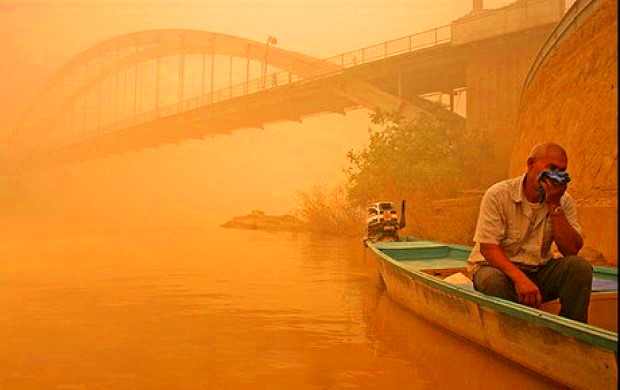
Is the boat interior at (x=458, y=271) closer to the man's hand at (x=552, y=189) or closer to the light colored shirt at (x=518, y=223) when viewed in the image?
the light colored shirt at (x=518, y=223)

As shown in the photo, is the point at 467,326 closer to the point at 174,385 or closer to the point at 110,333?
the point at 174,385

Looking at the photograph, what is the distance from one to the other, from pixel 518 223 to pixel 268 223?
2349 centimetres

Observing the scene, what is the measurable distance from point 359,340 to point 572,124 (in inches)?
285

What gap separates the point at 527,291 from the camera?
3.78 meters

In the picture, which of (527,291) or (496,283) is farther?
(496,283)

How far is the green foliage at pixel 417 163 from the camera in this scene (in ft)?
59.3

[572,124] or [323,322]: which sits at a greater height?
[572,124]

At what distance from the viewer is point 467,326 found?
189 inches

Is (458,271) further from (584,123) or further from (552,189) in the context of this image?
(584,123)

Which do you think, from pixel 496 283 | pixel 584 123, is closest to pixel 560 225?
pixel 496 283

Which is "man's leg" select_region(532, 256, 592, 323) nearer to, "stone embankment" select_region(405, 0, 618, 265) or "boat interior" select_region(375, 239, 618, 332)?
"boat interior" select_region(375, 239, 618, 332)

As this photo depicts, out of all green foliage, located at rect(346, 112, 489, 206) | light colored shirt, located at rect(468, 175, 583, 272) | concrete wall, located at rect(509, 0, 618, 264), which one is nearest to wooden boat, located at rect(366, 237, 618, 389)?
light colored shirt, located at rect(468, 175, 583, 272)

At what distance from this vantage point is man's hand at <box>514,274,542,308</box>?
378 cm

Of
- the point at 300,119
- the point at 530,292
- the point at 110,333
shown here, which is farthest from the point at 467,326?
the point at 300,119
